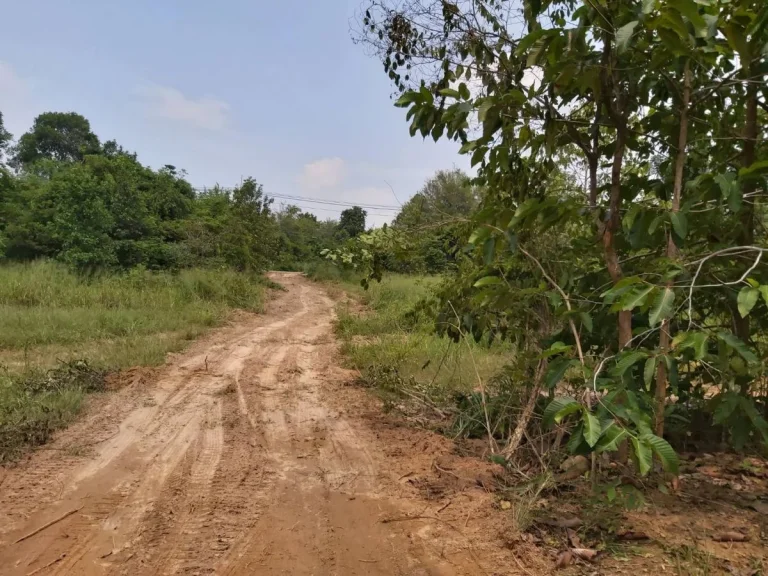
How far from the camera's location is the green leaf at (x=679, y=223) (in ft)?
6.96

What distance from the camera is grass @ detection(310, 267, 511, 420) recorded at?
5434 mm

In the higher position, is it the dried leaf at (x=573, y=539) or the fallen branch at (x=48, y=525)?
the dried leaf at (x=573, y=539)

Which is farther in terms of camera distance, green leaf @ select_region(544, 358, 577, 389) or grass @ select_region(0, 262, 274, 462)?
grass @ select_region(0, 262, 274, 462)

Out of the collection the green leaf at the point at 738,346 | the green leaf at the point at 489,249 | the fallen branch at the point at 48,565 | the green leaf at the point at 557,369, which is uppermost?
the green leaf at the point at 489,249

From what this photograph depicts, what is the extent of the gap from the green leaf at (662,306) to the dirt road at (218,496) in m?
1.57

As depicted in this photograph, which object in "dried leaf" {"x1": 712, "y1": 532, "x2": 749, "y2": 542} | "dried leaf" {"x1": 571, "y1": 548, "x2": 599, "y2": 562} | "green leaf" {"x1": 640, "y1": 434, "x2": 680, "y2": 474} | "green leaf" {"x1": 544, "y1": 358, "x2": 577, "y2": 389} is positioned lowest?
"dried leaf" {"x1": 571, "y1": 548, "x2": 599, "y2": 562}

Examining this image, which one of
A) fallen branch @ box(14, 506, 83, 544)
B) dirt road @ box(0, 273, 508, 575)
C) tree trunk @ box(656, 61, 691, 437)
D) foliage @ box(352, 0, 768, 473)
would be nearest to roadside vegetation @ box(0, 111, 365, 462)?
dirt road @ box(0, 273, 508, 575)

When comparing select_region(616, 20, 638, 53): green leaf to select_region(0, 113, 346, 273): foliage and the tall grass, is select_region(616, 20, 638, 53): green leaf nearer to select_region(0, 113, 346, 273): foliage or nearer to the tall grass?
the tall grass

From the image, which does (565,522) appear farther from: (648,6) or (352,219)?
(352,219)

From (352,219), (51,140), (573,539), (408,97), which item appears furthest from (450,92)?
(51,140)

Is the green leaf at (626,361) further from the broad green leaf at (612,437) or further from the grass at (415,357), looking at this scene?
the grass at (415,357)

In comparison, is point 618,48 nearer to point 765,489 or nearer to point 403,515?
point 403,515

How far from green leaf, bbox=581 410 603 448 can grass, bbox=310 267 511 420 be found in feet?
7.78

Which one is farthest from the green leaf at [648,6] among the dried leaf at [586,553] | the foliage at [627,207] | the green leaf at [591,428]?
the dried leaf at [586,553]
